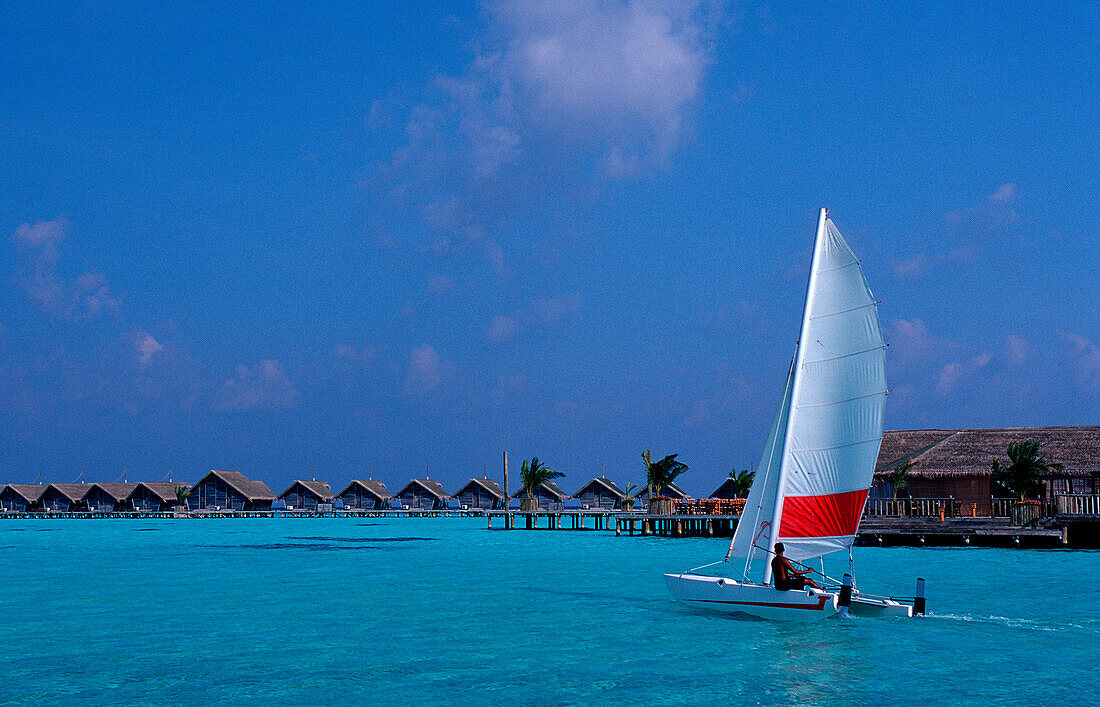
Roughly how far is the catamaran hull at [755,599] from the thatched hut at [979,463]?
32.5m

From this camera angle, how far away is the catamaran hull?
20359mm

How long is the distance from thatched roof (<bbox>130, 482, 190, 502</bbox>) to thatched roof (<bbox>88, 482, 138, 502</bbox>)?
96 cm

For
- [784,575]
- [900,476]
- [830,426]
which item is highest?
[830,426]

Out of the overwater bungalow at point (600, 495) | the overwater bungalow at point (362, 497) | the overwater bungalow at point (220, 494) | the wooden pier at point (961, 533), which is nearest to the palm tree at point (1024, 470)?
the wooden pier at point (961, 533)

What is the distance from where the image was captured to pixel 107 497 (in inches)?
4946

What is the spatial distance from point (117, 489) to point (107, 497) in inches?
66.6

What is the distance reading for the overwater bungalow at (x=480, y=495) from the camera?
119688 mm

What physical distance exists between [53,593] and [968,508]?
4026cm

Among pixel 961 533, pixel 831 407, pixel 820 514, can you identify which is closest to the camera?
pixel 831 407

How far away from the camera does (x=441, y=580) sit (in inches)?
1372

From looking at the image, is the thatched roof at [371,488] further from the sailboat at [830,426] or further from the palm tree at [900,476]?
the sailboat at [830,426]

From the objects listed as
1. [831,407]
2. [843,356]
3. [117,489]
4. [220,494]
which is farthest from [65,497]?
[843,356]

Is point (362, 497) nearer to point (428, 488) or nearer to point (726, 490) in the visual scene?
point (428, 488)

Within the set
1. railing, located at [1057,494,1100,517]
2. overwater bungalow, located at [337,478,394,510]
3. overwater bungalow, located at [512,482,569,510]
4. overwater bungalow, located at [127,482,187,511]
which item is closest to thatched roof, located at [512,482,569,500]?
overwater bungalow, located at [512,482,569,510]
